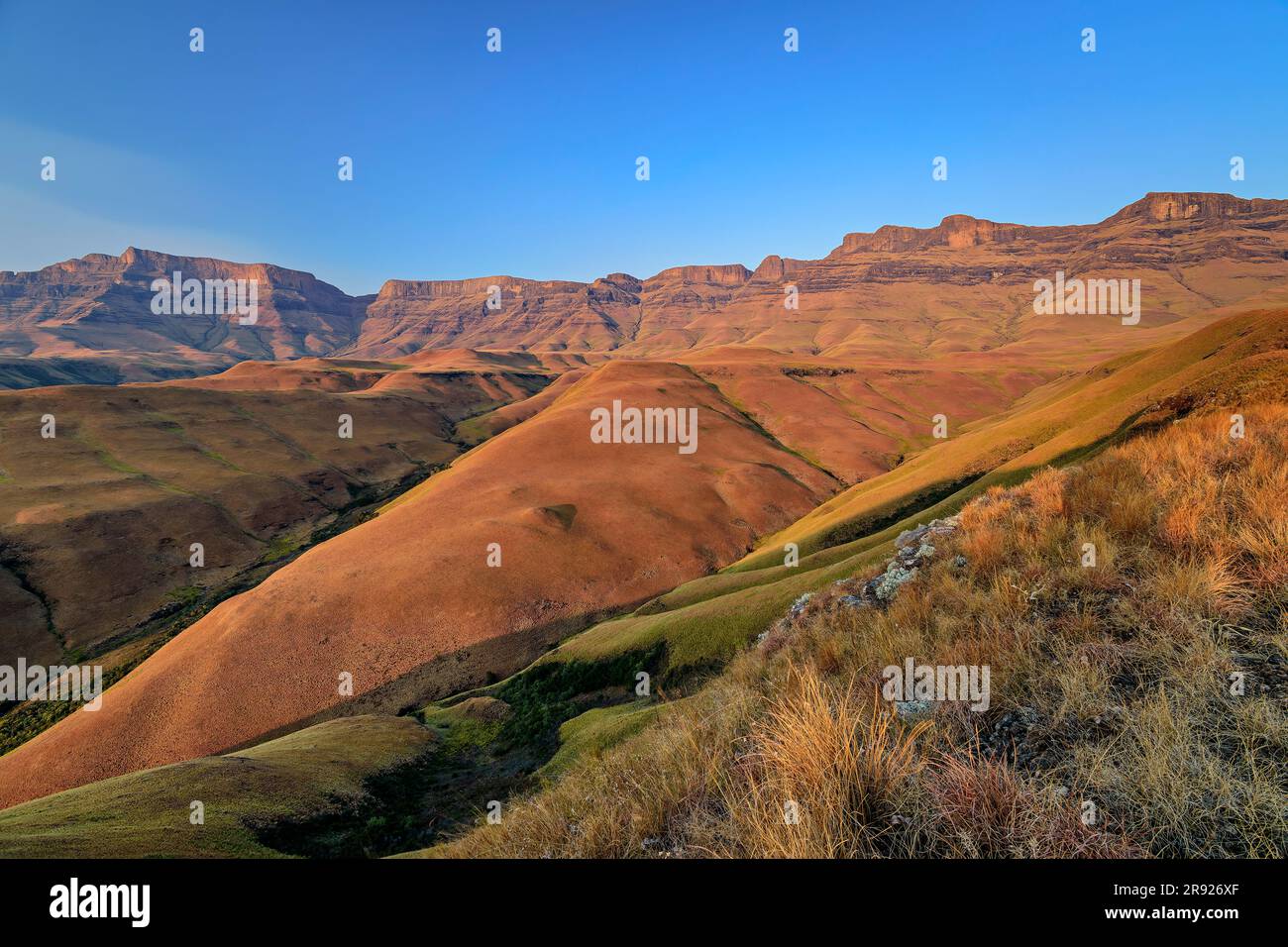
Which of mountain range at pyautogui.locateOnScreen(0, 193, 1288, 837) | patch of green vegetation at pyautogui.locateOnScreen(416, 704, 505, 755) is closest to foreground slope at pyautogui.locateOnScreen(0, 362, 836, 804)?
mountain range at pyautogui.locateOnScreen(0, 193, 1288, 837)

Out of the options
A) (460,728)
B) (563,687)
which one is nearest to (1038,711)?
(563,687)

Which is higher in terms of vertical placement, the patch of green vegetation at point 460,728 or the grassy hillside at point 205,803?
the grassy hillside at point 205,803

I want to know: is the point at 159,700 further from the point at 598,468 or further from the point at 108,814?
the point at 598,468

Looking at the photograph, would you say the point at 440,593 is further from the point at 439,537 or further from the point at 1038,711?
the point at 1038,711

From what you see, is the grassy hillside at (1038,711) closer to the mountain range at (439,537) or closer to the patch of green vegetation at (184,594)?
the mountain range at (439,537)

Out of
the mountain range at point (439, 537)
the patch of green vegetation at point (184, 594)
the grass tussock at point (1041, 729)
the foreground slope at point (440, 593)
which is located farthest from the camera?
the patch of green vegetation at point (184, 594)

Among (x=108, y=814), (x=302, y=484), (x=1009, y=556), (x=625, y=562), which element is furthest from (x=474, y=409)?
(x=1009, y=556)

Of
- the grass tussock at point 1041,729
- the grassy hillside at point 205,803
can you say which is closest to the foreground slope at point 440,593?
the grassy hillside at point 205,803
